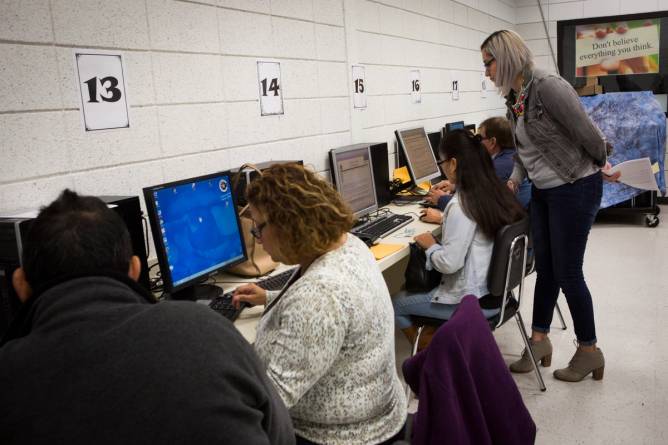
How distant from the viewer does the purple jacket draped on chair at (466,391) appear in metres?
1.18

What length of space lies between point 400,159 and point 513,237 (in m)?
1.91

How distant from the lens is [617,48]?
256 inches

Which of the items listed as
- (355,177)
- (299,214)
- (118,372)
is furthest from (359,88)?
(118,372)

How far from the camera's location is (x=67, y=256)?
92cm

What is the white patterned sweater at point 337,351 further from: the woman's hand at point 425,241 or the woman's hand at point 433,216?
the woman's hand at point 433,216

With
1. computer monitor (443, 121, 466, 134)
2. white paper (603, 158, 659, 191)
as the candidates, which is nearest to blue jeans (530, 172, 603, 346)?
white paper (603, 158, 659, 191)

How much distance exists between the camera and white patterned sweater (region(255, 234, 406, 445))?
1.26 m

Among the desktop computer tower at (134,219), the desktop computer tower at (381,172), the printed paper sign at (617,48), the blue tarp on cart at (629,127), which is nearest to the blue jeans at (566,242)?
the desktop computer tower at (381,172)

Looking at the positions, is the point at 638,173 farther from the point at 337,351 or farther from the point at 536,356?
the point at 337,351

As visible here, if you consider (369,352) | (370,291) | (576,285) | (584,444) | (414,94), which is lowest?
(584,444)

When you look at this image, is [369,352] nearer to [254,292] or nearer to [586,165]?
[254,292]

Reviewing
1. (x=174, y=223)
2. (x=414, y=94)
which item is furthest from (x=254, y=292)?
(x=414, y=94)

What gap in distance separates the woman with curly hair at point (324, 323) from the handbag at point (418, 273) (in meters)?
1.12

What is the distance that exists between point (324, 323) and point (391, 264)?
1.20m
